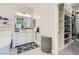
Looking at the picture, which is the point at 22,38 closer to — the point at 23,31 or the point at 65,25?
the point at 23,31

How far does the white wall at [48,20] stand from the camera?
177cm

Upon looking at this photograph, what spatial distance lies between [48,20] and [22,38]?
0.61m

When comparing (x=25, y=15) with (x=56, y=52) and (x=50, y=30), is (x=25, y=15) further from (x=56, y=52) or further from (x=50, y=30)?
(x=56, y=52)

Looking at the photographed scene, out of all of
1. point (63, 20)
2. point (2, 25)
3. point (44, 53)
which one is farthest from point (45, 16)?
point (2, 25)

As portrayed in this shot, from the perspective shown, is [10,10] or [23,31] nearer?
[10,10]

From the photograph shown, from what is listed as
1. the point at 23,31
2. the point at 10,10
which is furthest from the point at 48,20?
the point at 10,10

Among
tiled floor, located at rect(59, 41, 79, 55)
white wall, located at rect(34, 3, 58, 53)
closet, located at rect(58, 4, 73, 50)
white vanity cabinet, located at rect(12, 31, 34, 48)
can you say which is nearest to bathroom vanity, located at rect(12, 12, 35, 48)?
white vanity cabinet, located at rect(12, 31, 34, 48)

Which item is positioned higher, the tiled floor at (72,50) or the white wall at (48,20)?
the white wall at (48,20)

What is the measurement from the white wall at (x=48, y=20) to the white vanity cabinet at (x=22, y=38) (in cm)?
21

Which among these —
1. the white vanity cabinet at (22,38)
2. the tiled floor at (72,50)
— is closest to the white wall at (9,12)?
the white vanity cabinet at (22,38)

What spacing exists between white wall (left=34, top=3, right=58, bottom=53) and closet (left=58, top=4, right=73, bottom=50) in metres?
0.09

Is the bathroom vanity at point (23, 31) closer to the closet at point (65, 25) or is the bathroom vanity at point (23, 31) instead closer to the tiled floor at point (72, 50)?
the closet at point (65, 25)

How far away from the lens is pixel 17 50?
1772mm

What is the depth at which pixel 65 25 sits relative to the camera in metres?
1.82
